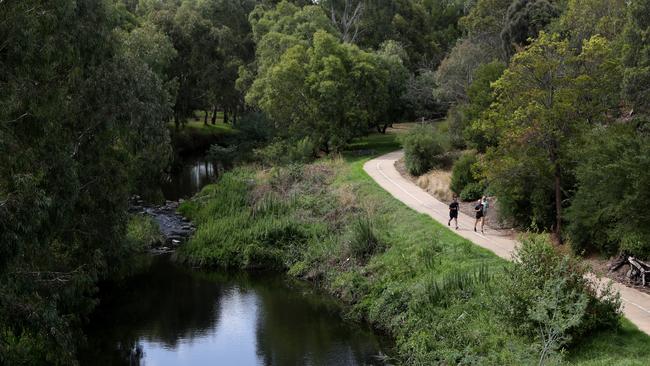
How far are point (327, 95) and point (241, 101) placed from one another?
24.6m

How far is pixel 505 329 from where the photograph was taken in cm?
1775

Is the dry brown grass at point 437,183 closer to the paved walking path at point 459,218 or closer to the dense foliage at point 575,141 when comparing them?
the paved walking path at point 459,218

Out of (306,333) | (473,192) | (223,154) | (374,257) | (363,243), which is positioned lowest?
(306,333)

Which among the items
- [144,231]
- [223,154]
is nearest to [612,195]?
[144,231]

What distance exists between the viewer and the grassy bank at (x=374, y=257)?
1777cm

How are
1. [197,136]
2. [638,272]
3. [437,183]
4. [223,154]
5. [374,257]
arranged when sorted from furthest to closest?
[197,136]
[223,154]
[437,183]
[374,257]
[638,272]

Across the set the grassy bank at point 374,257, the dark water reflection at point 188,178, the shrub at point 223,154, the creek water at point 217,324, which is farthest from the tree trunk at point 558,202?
the shrub at point 223,154

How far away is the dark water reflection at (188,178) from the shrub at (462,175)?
18913 millimetres

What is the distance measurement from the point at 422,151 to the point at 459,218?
1007cm

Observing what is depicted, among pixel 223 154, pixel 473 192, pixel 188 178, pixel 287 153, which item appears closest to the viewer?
pixel 473 192

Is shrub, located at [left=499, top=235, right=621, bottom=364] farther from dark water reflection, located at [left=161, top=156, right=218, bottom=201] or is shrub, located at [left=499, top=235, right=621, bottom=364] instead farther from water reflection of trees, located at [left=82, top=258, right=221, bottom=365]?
dark water reflection, located at [left=161, top=156, right=218, bottom=201]

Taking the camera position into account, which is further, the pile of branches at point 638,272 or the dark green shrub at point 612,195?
the dark green shrub at point 612,195

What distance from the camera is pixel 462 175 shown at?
3441 centimetres

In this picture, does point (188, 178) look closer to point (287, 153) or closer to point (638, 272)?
point (287, 153)
